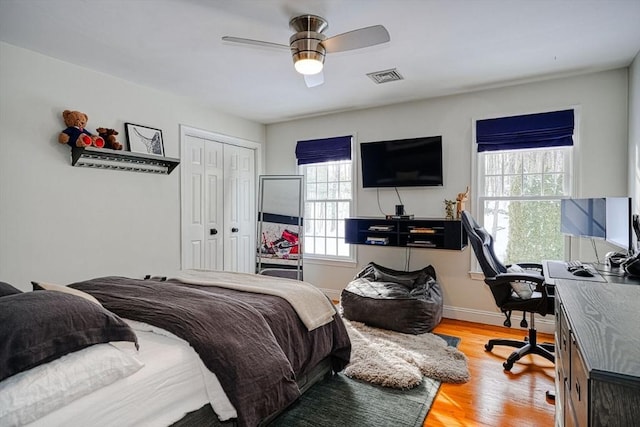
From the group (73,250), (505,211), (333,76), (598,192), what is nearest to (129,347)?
(73,250)

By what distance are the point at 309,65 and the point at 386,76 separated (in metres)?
1.35

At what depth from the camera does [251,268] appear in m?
5.19

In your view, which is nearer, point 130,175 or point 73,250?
point 73,250

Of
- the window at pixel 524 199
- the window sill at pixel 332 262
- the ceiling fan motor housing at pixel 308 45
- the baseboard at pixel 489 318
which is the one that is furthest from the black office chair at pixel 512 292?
the window sill at pixel 332 262

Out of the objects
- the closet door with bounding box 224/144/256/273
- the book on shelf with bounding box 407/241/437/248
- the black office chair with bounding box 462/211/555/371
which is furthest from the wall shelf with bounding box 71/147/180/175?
the black office chair with bounding box 462/211/555/371

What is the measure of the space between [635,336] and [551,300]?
1.97m

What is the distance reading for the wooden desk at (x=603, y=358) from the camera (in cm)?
74

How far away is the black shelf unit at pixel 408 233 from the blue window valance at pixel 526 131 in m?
0.94

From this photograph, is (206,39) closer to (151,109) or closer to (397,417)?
(151,109)

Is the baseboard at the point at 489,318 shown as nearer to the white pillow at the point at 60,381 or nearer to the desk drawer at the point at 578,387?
the desk drawer at the point at 578,387

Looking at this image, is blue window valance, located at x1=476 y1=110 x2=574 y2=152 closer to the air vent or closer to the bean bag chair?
the air vent

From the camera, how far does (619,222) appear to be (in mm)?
2521

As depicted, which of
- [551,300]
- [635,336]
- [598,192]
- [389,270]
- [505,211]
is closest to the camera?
[635,336]

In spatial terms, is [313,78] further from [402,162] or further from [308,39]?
[402,162]
